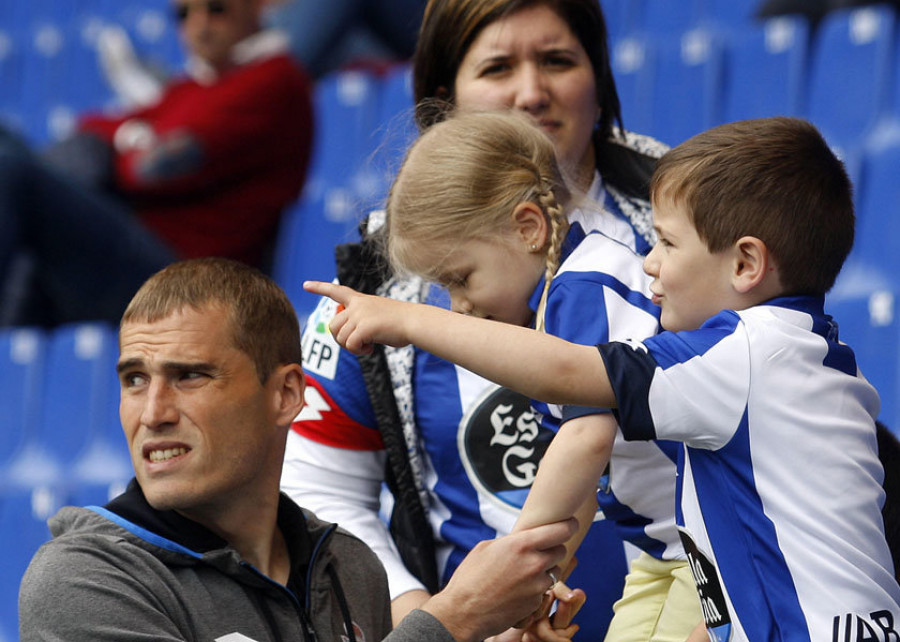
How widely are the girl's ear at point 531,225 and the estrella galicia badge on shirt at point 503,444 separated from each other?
26cm

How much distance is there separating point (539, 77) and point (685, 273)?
2.12ft

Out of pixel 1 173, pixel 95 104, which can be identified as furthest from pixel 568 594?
pixel 95 104

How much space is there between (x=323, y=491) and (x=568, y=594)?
0.52 metres

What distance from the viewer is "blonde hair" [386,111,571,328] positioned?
68.2 inches

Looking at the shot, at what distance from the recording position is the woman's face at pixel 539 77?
79.1 inches

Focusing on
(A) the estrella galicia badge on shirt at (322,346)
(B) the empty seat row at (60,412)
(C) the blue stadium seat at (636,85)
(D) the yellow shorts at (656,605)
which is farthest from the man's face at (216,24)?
(D) the yellow shorts at (656,605)

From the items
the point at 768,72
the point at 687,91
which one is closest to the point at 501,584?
the point at 768,72

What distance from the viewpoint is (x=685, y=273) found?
147 centimetres

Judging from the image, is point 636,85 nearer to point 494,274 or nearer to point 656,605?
point 494,274

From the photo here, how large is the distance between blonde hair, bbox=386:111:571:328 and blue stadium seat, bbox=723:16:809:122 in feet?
6.72

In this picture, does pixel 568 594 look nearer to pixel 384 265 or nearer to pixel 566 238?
pixel 566 238

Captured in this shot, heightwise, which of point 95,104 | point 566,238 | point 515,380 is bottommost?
point 515,380

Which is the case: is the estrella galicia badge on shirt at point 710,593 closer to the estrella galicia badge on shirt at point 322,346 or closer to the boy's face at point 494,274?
the boy's face at point 494,274

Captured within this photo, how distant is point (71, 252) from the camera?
4.11m
